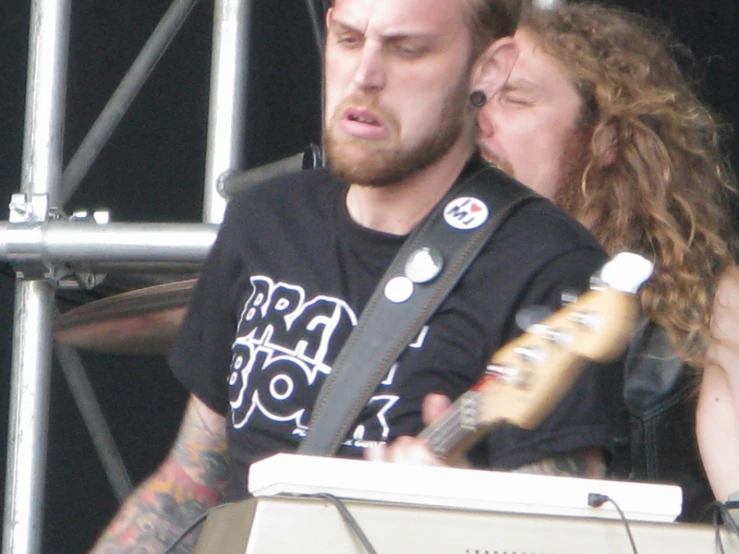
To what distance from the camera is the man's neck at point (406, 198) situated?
5.86 feet

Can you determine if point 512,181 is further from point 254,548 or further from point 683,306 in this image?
point 254,548

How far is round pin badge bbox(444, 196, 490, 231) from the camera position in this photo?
5.73 feet

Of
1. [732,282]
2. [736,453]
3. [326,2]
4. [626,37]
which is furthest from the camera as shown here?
[326,2]

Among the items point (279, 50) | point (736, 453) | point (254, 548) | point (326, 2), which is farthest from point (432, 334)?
point (279, 50)

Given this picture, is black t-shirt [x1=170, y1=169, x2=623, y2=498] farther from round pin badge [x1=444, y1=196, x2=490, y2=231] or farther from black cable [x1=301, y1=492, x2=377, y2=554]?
black cable [x1=301, y1=492, x2=377, y2=554]

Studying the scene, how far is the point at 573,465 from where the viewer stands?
1.59 m

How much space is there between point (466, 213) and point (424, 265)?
92 millimetres

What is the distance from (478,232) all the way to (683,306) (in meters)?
0.48

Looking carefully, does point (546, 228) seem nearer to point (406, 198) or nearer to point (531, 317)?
point (406, 198)

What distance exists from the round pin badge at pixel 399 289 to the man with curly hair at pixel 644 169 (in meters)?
0.46

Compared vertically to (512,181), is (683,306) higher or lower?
lower

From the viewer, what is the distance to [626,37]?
249cm

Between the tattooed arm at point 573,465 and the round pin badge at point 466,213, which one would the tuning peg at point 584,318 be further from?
the round pin badge at point 466,213

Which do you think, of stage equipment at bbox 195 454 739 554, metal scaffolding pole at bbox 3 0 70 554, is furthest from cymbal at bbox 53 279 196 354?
stage equipment at bbox 195 454 739 554
